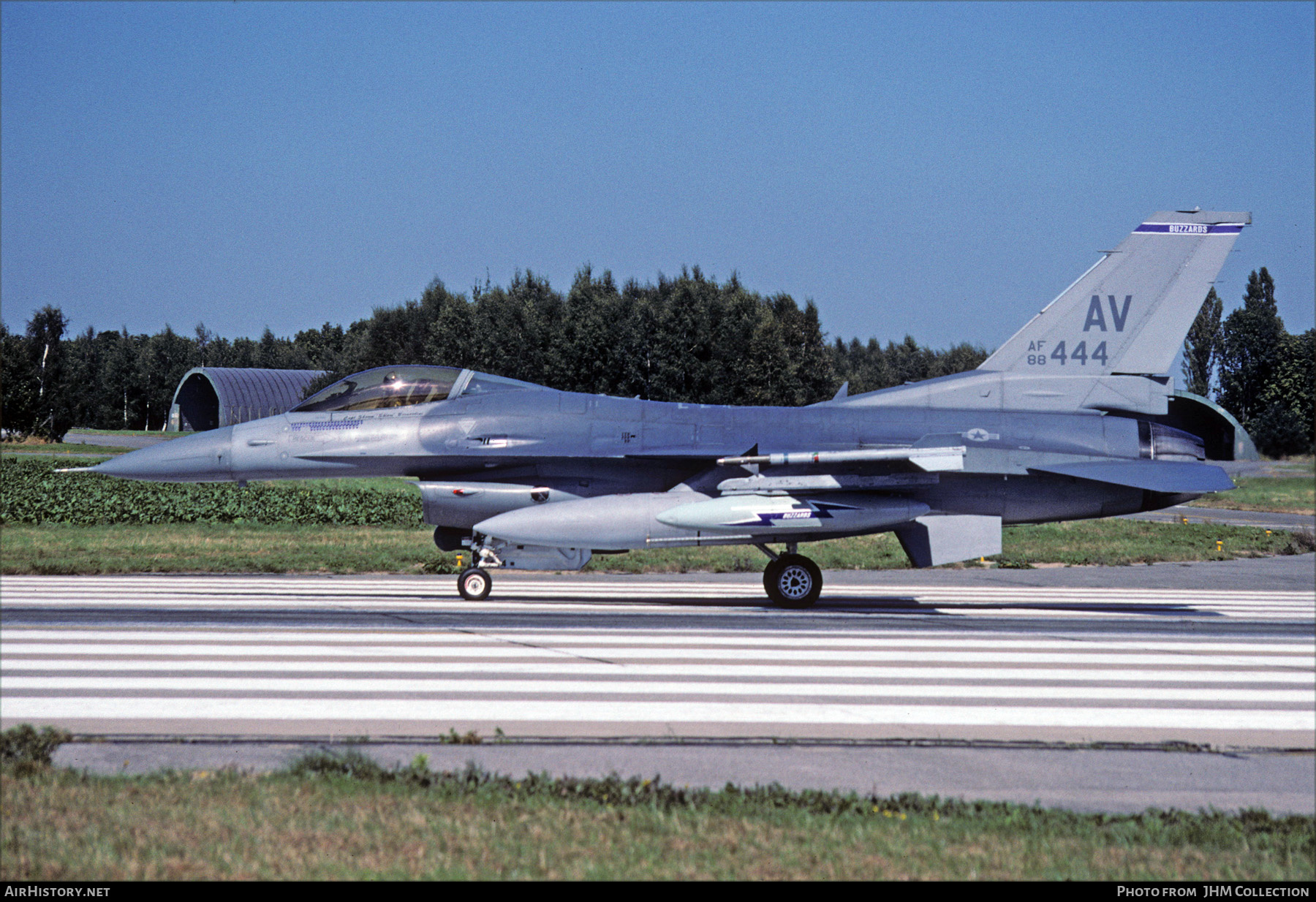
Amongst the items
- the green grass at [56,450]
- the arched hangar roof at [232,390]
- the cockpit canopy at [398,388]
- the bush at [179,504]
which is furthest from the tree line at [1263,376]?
the green grass at [56,450]

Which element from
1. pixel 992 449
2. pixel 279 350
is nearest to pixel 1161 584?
pixel 992 449

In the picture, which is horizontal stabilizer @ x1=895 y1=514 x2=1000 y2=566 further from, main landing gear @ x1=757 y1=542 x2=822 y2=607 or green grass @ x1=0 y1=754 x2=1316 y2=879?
green grass @ x1=0 y1=754 x2=1316 y2=879

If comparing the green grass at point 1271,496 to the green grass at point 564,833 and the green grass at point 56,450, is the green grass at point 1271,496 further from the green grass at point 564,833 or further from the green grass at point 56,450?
the green grass at point 56,450

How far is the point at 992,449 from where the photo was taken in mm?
15281

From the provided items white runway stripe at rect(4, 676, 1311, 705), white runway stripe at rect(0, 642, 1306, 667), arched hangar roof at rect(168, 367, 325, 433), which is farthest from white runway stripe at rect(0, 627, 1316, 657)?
arched hangar roof at rect(168, 367, 325, 433)

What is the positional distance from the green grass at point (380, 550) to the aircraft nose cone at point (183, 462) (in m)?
4.78

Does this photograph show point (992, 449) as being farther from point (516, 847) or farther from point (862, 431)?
point (516, 847)

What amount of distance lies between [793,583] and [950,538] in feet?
7.54

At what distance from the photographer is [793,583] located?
15.0 m

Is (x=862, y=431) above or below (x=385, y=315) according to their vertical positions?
below

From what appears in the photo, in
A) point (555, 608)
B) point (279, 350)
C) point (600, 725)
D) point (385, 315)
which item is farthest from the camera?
point (279, 350)

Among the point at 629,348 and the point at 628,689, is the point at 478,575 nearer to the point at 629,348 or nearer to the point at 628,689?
the point at 628,689

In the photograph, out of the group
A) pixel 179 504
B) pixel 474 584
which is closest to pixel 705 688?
pixel 474 584

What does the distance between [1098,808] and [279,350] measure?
99465 millimetres
